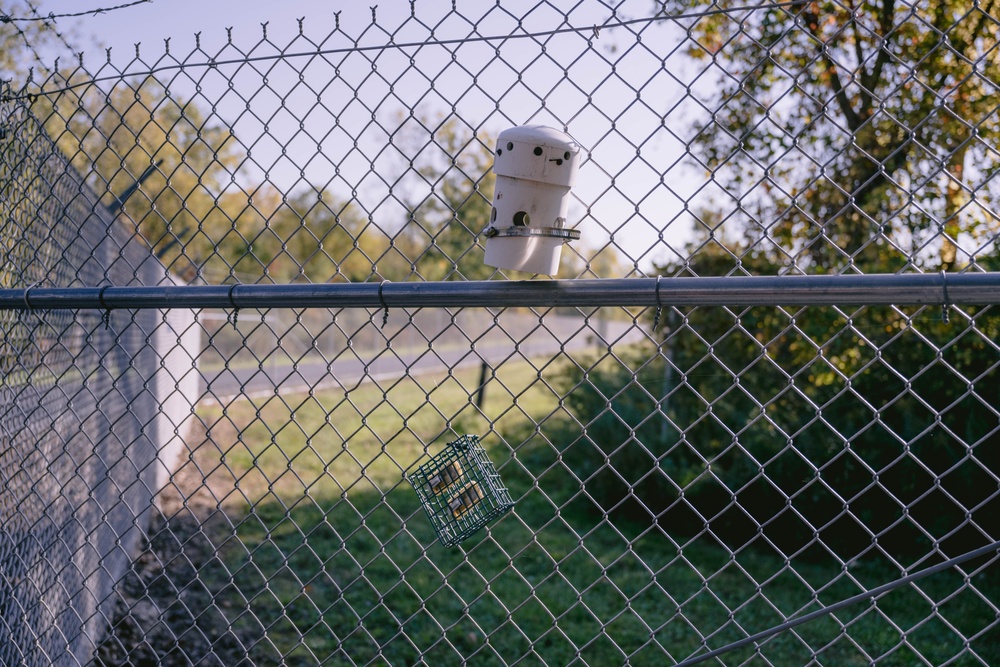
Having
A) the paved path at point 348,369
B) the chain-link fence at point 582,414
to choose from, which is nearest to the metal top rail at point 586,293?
the chain-link fence at point 582,414

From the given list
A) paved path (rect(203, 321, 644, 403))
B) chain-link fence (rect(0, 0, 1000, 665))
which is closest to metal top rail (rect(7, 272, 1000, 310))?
chain-link fence (rect(0, 0, 1000, 665))

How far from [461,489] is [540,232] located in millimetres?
768

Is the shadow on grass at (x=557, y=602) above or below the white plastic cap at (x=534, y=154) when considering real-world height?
below

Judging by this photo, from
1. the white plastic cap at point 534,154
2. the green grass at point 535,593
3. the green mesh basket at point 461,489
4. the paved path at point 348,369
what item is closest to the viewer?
the white plastic cap at point 534,154

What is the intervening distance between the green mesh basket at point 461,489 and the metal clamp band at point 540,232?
625 mm

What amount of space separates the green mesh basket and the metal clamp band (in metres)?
0.62

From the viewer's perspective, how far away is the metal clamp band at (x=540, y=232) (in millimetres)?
1549

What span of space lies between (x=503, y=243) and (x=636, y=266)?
1.19 ft

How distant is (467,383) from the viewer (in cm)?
1938

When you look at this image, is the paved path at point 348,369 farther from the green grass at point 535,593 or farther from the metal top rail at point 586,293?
the metal top rail at point 586,293

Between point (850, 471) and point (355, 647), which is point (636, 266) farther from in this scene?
point (850, 471)

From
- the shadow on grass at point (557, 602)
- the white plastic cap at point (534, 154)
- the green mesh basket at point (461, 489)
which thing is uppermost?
the white plastic cap at point (534, 154)

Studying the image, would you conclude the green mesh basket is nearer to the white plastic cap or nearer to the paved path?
the white plastic cap

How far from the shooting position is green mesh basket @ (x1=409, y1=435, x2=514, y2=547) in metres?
1.98
